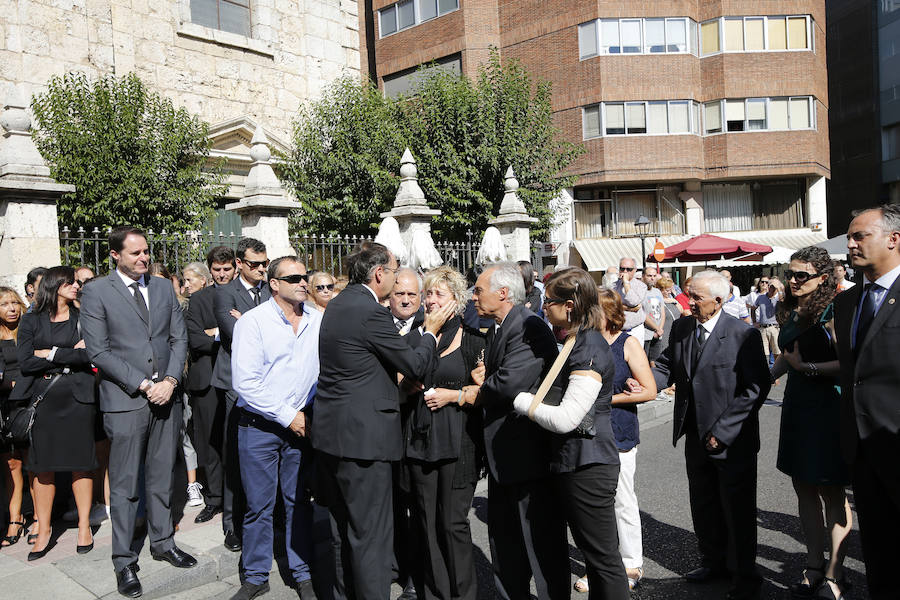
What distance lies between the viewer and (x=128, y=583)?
4.34 meters

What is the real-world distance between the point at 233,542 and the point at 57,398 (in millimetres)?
1764

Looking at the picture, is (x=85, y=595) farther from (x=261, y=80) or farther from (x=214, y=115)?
(x=261, y=80)

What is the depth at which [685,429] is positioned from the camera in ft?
14.4

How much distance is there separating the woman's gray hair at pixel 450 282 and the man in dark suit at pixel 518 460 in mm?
489

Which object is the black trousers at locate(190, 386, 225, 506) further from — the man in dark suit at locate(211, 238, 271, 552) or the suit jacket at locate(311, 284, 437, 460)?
the suit jacket at locate(311, 284, 437, 460)

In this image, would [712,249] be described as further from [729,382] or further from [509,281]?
[509,281]

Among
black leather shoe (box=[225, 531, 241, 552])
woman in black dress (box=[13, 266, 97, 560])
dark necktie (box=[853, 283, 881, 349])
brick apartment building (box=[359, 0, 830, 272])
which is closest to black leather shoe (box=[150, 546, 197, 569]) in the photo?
black leather shoe (box=[225, 531, 241, 552])

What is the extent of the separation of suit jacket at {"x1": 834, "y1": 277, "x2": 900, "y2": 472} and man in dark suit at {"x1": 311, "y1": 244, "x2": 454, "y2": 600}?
221cm

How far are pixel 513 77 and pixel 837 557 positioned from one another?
16840mm

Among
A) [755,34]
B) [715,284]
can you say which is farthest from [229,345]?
[755,34]

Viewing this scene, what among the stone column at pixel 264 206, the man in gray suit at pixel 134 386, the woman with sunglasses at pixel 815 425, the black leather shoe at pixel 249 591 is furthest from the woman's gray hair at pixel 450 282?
the stone column at pixel 264 206

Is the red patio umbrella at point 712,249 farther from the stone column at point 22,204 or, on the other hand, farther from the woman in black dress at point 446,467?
the woman in black dress at point 446,467

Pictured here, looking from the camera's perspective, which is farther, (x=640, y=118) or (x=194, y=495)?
(x=640, y=118)

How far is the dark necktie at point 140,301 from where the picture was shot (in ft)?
15.4
